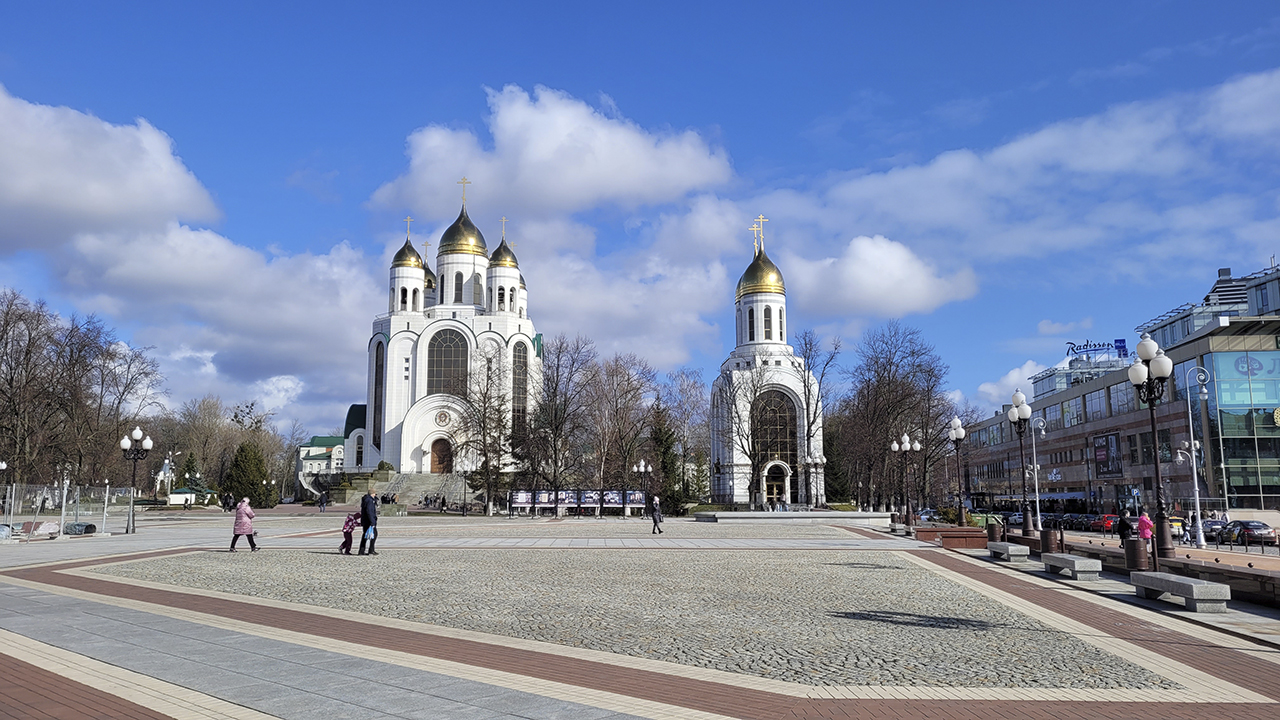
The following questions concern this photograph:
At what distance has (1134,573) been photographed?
500 inches

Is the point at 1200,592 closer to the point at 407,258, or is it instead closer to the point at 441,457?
the point at 441,457

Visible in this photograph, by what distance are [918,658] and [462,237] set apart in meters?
69.5

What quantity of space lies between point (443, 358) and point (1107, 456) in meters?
53.7

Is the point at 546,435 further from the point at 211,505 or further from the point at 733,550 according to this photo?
the point at 733,550

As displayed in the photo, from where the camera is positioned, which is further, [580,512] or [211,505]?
[211,505]

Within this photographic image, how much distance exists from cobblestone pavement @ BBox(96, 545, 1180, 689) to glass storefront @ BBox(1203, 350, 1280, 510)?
1799 inches

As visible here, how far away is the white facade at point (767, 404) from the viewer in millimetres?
63750

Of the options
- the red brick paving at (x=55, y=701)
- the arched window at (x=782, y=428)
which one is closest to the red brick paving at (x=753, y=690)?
the red brick paving at (x=55, y=701)

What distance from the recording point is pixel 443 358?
228ft

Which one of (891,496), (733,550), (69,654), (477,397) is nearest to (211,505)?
(477,397)

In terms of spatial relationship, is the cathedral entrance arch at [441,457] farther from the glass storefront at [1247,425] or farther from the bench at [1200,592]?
the bench at [1200,592]

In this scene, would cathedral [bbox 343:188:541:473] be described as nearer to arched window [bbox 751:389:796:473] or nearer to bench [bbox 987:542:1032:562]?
arched window [bbox 751:389:796:473]

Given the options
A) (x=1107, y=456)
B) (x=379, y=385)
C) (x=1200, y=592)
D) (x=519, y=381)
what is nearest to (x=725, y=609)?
(x=1200, y=592)

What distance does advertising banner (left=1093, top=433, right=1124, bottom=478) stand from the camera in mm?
68938
